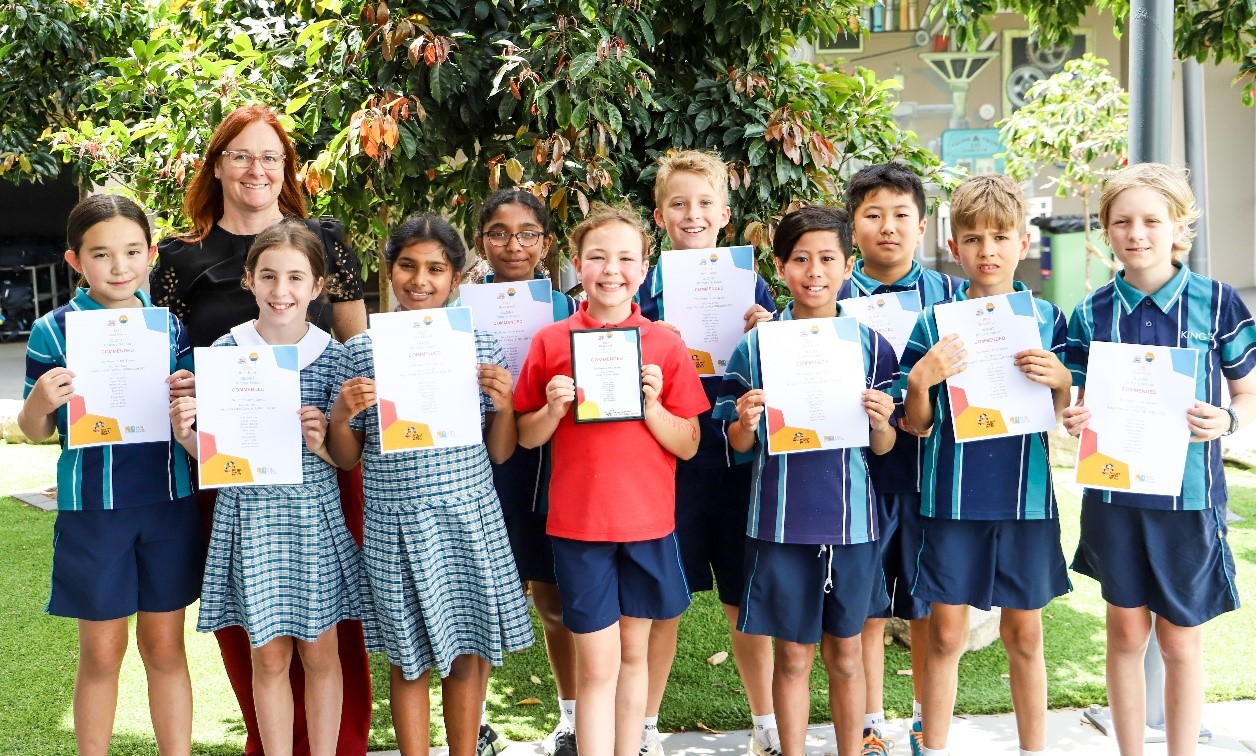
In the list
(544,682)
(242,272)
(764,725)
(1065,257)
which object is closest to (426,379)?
(242,272)

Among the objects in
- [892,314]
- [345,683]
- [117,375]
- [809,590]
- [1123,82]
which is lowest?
[345,683]

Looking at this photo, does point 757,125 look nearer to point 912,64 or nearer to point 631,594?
point 631,594

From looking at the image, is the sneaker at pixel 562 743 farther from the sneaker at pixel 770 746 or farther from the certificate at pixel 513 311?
the certificate at pixel 513 311

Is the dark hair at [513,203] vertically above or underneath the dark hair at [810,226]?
above

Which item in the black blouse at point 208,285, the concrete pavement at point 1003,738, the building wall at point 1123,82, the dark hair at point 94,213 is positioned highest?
the building wall at point 1123,82

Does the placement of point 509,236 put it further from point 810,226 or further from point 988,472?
point 988,472

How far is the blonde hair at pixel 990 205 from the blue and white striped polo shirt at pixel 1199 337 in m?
0.34

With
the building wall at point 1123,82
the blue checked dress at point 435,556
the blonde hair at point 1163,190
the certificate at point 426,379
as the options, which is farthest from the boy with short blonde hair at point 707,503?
the building wall at point 1123,82

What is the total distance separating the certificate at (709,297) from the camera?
10.8 ft

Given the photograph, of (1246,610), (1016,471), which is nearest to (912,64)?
(1246,610)

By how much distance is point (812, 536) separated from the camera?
2955mm

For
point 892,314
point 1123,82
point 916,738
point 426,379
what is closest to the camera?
point 426,379

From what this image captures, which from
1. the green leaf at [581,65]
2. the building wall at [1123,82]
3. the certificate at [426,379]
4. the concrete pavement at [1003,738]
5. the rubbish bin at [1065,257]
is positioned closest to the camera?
the certificate at [426,379]

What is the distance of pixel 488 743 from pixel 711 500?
109 centimetres
